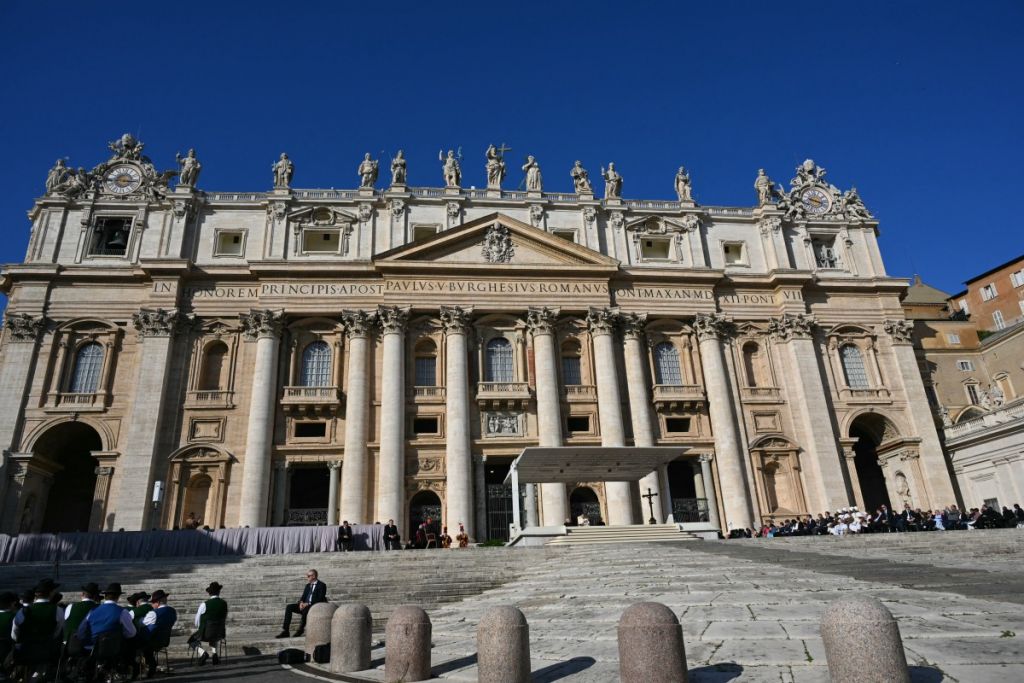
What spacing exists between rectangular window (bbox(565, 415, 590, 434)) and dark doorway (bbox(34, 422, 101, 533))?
23540 millimetres

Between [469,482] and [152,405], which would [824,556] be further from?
[152,405]

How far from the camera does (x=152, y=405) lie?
32.3 metres

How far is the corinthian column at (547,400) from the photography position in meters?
32.2

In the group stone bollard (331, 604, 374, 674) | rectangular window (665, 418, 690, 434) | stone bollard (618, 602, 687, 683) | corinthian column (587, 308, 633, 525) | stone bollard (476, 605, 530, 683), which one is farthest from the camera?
rectangular window (665, 418, 690, 434)

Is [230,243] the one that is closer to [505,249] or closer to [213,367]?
[213,367]

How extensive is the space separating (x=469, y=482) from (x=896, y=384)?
25380mm

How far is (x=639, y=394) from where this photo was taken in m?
35.5

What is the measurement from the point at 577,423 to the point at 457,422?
259 inches

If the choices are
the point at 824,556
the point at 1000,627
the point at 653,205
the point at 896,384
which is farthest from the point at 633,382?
the point at 1000,627

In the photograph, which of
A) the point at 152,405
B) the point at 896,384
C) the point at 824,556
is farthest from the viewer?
the point at 896,384

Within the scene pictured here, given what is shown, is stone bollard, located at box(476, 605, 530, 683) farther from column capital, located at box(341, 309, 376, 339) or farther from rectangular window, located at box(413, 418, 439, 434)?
column capital, located at box(341, 309, 376, 339)

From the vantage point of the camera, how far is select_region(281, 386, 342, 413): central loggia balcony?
3341cm

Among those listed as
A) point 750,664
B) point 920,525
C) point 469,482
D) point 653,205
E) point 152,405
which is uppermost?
point 653,205

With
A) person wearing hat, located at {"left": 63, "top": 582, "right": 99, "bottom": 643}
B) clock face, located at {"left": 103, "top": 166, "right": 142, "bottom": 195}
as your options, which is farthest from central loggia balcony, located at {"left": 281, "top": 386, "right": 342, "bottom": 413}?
person wearing hat, located at {"left": 63, "top": 582, "right": 99, "bottom": 643}
